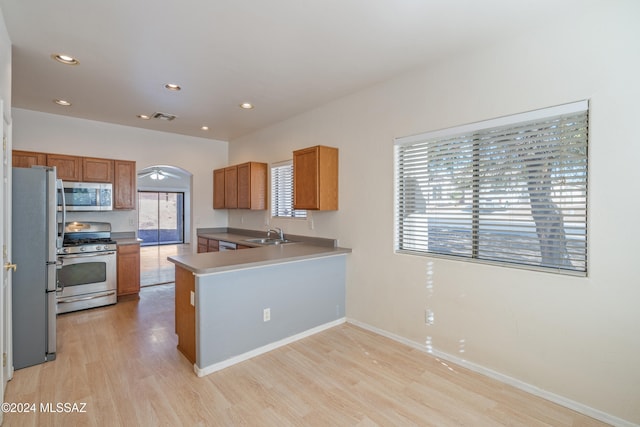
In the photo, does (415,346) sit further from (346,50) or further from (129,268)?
(129,268)

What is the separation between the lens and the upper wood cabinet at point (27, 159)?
13.6ft

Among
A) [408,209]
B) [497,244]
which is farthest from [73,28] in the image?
[497,244]

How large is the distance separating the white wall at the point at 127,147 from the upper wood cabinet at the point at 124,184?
25cm

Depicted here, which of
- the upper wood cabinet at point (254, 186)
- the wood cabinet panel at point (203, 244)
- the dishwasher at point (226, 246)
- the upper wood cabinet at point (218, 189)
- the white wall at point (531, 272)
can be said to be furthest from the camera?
the upper wood cabinet at point (218, 189)

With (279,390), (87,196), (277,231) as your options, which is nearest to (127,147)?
(87,196)

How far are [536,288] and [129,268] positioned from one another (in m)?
5.09

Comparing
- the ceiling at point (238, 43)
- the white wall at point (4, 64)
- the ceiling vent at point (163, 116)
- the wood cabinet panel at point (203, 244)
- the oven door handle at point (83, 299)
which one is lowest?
the oven door handle at point (83, 299)

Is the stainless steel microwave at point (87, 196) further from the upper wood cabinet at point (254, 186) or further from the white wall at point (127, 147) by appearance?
the upper wood cabinet at point (254, 186)

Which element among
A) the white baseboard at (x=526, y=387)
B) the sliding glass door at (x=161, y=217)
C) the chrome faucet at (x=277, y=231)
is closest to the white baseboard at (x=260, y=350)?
the white baseboard at (x=526, y=387)

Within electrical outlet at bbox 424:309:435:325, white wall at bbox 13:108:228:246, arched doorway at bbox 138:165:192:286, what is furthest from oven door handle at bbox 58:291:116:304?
arched doorway at bbox 138:165:192:286

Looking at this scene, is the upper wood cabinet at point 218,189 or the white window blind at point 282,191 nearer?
the white window blind at point 282,191

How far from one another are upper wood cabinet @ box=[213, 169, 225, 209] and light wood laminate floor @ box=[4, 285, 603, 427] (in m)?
3.08

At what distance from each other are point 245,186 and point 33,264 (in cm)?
294

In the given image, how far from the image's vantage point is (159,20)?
2281 mm
